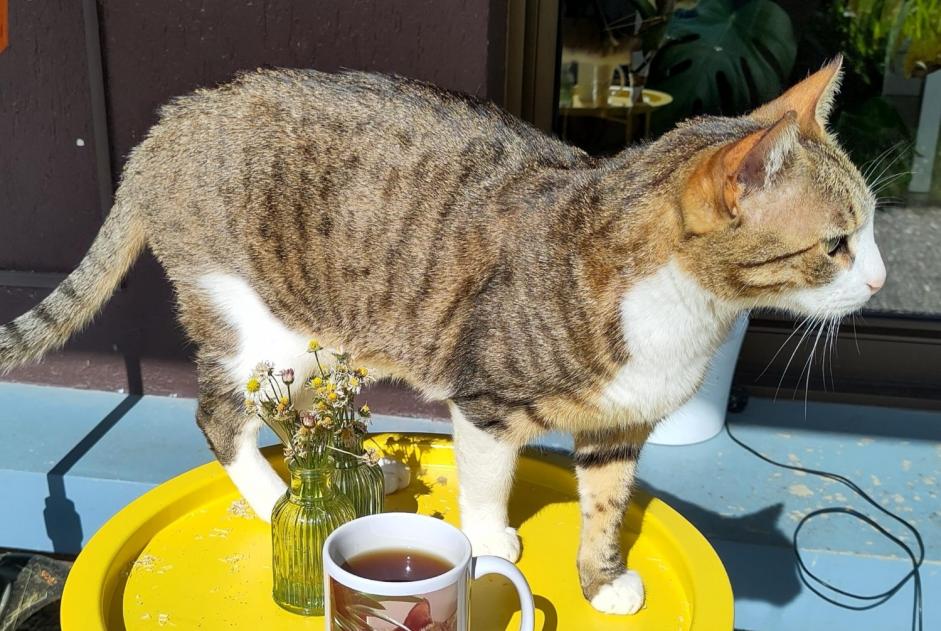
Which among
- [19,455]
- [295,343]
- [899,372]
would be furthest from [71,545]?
[899,372]

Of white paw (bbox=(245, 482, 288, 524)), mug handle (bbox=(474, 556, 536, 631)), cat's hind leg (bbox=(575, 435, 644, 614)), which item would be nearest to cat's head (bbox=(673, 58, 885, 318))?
cat's hind leg (bbox=(575, 435, 644, 614))

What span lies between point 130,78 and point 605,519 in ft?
4.58

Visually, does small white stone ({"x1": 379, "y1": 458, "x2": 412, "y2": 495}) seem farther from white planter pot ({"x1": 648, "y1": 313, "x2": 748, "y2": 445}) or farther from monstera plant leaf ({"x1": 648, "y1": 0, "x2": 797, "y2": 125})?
monstera plant leaf ({"x1": 648, "y1": 0, "x2": 797, "y2": 125})

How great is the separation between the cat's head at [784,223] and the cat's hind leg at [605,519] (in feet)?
0.99

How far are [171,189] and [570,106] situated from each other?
114 cm

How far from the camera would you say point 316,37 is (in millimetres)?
1872

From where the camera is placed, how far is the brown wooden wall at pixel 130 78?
186 centimetres

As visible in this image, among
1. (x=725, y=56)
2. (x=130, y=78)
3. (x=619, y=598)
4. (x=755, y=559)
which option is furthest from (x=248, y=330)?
(x=725, y=56)

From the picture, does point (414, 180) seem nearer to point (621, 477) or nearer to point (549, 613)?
point (621, 477)

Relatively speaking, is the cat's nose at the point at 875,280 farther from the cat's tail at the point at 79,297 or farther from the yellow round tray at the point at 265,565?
the cat's tail at the point at 79,297

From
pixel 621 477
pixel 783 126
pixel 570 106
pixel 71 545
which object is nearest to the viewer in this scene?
pixel 783 126

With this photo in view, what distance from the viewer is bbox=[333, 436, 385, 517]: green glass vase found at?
3.72 feet

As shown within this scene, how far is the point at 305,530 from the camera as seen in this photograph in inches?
43.2

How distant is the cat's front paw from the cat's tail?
722mm
